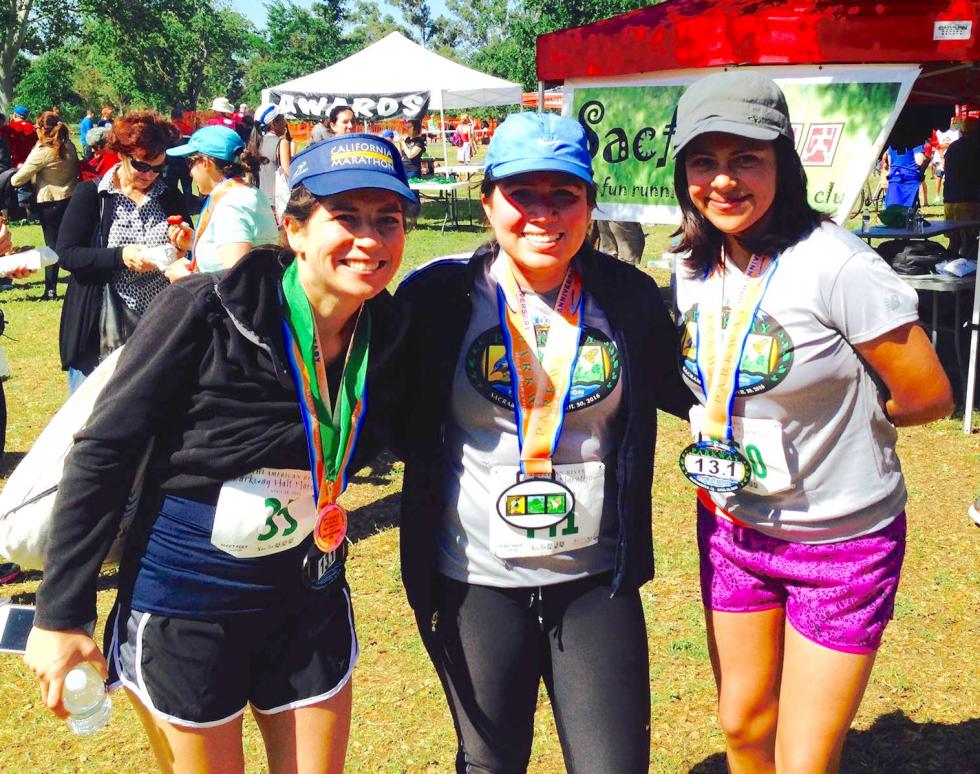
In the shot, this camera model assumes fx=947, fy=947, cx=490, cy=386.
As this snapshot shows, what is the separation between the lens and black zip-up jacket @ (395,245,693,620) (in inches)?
82.6

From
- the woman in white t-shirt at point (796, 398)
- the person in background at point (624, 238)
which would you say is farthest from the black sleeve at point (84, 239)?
the person in background at point (624, 238)

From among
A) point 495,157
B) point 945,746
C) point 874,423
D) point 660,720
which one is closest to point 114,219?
point 495,157

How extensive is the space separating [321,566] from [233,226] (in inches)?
95.9

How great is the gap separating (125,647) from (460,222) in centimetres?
1577

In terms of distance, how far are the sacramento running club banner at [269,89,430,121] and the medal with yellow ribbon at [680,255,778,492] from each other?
52.5 ft

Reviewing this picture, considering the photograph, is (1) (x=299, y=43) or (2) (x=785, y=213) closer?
(2) (x=785, y=213)

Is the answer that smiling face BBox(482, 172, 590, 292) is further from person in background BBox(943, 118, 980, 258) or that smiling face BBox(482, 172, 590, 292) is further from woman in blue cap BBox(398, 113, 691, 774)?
person in background BBox(943, 118, 980, 258)

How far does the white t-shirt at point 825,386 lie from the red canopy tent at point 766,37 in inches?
175

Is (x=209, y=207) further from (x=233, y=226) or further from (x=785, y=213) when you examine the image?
(x=785, y=213)

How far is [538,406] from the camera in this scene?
206cm

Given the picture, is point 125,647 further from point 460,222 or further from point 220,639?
point 460,222

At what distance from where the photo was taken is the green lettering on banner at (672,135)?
245 inches

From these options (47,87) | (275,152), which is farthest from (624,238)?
(47,87)

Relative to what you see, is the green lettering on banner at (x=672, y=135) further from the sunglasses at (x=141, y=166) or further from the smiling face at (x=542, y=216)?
the smiling face at (x=542, y=216)
